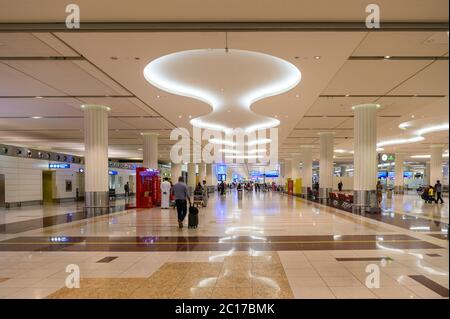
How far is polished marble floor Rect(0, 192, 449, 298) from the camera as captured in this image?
16.1ft

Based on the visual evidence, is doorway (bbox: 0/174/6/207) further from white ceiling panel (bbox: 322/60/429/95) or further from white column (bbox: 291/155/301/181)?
white column (bbox: 291/155/301/181)

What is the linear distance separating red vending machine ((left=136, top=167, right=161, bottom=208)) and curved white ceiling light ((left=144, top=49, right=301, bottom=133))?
6.73 meters

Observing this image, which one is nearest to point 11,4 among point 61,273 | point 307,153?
point 61,273

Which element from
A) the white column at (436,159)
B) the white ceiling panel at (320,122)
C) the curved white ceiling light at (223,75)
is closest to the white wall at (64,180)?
the curved white ceiling light at (223,75)

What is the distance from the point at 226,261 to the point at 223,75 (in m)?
8.08

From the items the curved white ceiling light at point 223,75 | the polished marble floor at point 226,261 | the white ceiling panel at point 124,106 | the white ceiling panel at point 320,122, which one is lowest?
the polished marble floor at point 226,261

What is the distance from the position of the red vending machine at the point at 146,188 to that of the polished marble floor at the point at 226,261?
338 inches

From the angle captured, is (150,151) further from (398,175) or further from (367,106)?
(398,175)

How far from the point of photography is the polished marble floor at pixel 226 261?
4.89 metres

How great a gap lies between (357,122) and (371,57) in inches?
282

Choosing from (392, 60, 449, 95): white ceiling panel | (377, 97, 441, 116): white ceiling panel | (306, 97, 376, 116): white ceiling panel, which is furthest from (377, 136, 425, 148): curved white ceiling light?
(392, 60, 449, 95): white ceiling panel

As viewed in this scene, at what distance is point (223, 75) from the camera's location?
503 inches

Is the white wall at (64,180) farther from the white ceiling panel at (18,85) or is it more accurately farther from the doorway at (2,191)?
the white ceiling panel at (18,85)

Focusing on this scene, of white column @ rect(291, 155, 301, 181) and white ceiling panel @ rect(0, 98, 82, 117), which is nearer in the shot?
white ceiling panel @ rect(0, 98, 82, 117)
